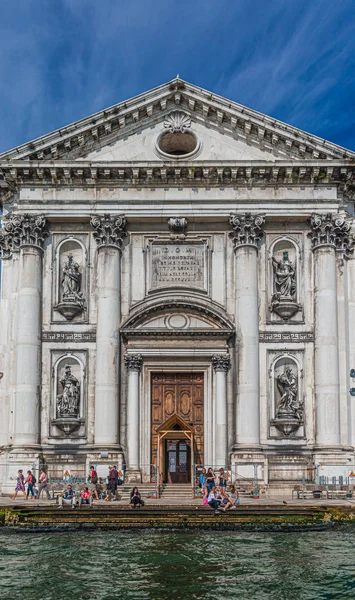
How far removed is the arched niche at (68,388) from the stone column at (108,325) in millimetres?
949

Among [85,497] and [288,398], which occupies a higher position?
[288,398]

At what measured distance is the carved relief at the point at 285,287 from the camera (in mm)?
39938

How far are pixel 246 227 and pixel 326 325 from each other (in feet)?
18.4

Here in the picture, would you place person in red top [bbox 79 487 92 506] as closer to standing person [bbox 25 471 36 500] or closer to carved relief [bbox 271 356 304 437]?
standing person [bbox 25 471 36 500]

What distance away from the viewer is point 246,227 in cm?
4003

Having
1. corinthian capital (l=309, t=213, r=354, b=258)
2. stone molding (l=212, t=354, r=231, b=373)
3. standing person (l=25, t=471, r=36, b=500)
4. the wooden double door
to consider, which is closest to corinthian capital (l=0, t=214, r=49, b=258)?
the wooden double door

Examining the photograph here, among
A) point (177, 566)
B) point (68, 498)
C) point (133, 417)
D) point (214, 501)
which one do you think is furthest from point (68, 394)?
point (177, 566)

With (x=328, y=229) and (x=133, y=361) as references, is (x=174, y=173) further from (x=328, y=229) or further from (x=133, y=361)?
(x=133, y=361)

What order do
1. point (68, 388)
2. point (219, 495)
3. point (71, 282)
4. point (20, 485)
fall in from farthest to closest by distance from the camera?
point (71, 282)
point (68, 388)
point (20, 485)
point (219, 495)

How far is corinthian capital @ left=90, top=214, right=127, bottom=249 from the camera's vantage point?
40.1 meters

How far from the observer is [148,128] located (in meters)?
41.4

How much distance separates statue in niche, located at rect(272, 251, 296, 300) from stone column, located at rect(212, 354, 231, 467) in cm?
384

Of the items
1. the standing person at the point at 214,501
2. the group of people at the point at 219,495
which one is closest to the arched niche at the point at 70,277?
the group of people at the point at 219,495

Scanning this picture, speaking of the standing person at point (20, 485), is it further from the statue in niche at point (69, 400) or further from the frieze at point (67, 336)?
the frieze at point (67, 336)
